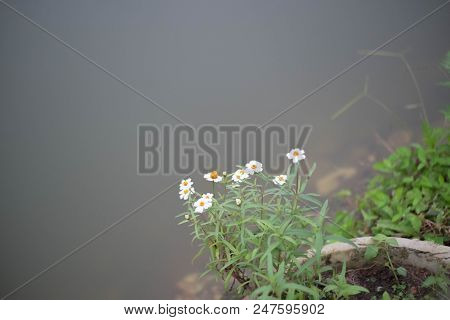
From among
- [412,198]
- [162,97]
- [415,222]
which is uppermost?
[162,97]

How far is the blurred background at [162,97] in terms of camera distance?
8.12 feet

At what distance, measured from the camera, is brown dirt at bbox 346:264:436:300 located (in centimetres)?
146

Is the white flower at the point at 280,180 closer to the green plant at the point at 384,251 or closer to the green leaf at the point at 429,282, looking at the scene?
the green plant at the point at 384,251

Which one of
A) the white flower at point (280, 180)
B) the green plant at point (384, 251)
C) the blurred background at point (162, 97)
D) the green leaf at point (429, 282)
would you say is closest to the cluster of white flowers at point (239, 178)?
the white flower at point (280, 180)

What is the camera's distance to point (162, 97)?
111 inches

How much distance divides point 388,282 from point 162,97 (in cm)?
172

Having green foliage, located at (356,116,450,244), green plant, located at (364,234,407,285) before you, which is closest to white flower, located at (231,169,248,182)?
green plant, located at (364,234,407,285)

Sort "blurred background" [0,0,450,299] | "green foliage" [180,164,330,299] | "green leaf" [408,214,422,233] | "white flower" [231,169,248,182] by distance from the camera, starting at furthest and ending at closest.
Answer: "blurred background" [0,0,450,299], "green leaf" [408,214,422,233], "white flower" [231,169,248,182], "green foliage" [180,164,330,299]

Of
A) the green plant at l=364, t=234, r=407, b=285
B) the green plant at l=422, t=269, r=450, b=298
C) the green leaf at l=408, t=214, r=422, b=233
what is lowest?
the green plant at l=422, t=269, r=450, b=298

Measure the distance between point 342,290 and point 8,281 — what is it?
164 centimetres

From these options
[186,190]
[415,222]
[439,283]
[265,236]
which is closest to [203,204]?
[186,190]

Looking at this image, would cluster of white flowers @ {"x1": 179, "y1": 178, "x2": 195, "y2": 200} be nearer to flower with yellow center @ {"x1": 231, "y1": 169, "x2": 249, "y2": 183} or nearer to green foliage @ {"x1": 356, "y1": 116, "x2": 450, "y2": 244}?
flower with yellow center @ {"x1": 231, "y1": 169, "x2": 249, "y2": 183}

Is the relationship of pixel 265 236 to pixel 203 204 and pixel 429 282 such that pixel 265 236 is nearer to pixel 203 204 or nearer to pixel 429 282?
pixel 203 204

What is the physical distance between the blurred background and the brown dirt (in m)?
1.04
